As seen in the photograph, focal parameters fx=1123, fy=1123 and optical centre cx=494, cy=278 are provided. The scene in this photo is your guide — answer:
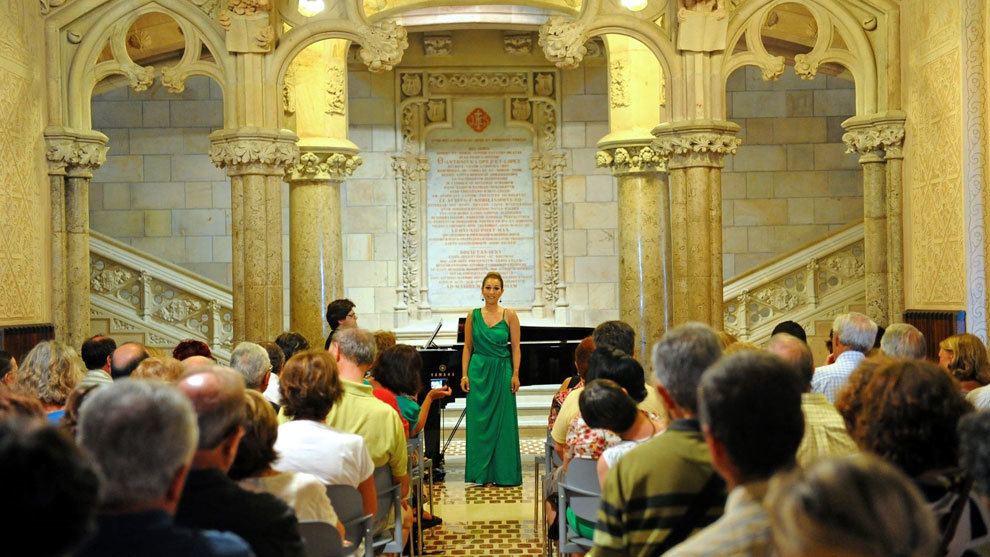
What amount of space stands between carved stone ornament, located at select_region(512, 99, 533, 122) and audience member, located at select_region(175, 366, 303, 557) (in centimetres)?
1087

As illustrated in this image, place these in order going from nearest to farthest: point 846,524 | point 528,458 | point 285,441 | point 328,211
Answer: point 846,524, point 285,441, point 528,458, point 328,211

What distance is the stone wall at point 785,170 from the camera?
1333cm

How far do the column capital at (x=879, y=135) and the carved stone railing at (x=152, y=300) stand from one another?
672cm

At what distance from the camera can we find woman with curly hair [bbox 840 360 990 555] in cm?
244

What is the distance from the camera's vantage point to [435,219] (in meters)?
13.2

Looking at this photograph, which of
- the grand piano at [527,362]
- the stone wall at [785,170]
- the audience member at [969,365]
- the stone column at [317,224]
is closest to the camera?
the audience member at [969,365]

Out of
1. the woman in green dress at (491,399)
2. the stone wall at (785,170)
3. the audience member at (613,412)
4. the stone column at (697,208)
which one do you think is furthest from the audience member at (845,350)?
the stone wall at (785,170)

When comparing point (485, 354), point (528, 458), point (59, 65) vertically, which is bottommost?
point (528, 458)

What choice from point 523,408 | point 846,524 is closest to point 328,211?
point 523,408

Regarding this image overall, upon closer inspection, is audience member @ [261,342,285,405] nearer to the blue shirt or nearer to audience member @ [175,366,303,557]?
the blue shirt

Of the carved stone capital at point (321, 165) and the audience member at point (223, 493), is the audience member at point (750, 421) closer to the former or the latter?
the audience member at point (223, 493)

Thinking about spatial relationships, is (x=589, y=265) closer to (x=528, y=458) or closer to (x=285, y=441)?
(x=528, y=458)

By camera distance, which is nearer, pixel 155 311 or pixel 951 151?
pixel 951 151

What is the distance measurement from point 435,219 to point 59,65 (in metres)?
5.70
